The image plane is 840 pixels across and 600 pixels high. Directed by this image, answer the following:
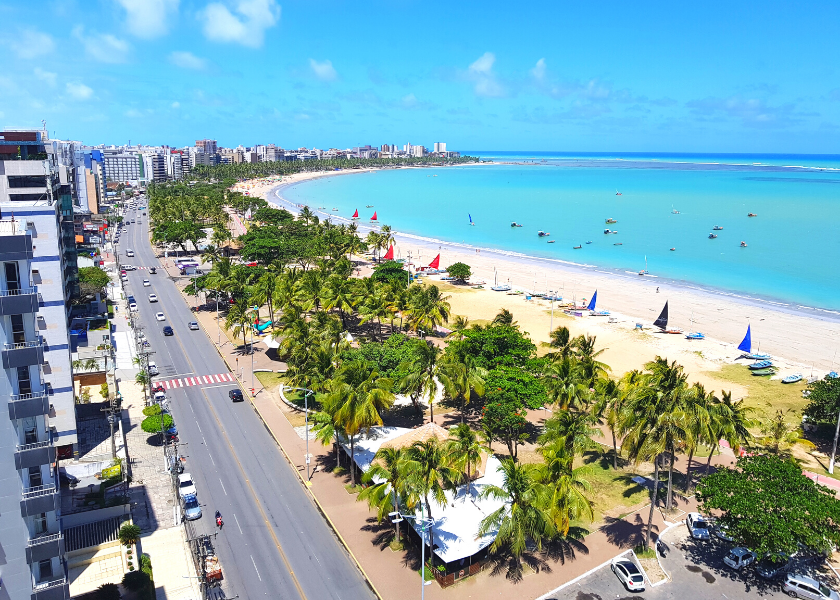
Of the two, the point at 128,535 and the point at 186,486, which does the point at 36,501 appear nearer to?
the point at 128,535

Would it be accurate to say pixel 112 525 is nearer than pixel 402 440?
Yes

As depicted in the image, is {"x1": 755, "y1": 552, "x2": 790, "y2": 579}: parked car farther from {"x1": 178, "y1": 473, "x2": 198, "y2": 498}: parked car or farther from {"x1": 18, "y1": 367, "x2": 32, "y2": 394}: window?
{"x1": 18, "y1": 367, "x2": 32, "y2": 394}: window

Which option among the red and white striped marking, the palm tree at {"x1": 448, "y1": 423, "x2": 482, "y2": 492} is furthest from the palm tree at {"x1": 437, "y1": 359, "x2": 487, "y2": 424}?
the red and white striped marking

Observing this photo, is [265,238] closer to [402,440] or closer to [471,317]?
[471,317]

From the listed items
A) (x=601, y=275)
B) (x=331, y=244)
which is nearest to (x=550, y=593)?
(x=331, y=244)

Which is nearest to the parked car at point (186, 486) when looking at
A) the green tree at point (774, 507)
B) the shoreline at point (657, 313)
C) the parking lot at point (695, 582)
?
the parking lot at point (695, 582)

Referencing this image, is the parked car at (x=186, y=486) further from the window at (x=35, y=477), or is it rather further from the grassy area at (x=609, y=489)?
the grassy area at (x=609, y=489)
